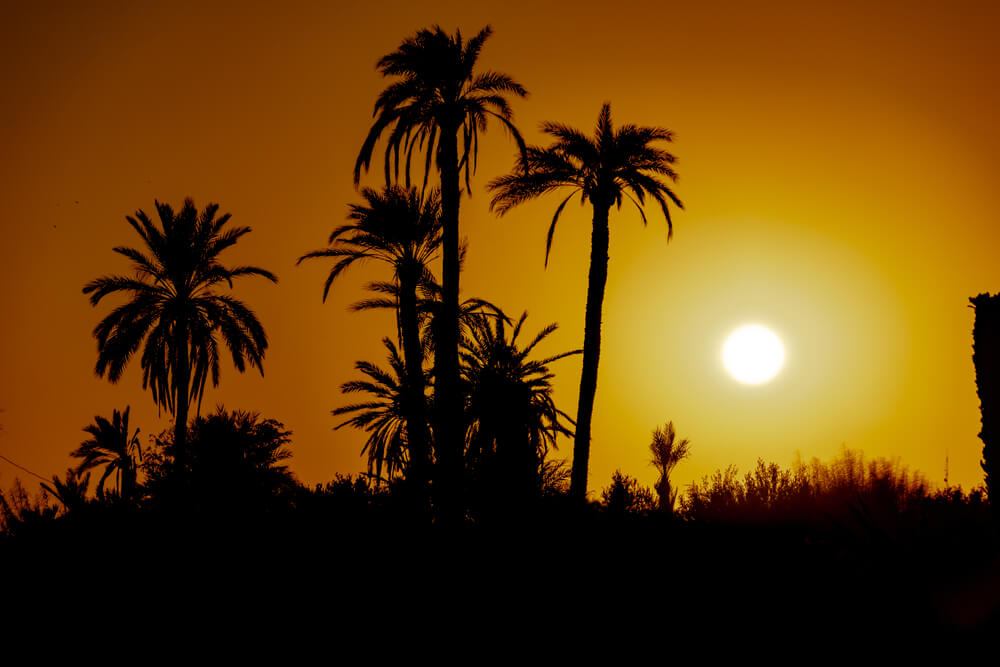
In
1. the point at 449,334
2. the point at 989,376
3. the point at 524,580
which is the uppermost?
the point at 449,334

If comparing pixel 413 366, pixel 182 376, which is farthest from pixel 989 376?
Result: pixel 182 376

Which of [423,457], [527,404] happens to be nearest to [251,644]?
[423,457]

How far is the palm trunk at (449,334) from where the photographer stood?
24469mm

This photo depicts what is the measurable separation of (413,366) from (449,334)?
412cm

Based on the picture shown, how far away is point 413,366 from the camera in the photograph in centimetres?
2880

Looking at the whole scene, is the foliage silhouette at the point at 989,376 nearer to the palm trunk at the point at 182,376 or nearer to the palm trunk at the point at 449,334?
the palm trunk at the point at 449,334

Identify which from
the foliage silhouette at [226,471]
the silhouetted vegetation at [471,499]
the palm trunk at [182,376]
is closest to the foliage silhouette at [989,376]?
the silhouetted vegetation at [471,499]

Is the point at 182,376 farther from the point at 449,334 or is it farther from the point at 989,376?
the point at 989,376

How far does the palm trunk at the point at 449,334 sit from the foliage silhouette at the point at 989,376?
12.4 meters

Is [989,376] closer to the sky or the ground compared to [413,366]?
closer to the ground

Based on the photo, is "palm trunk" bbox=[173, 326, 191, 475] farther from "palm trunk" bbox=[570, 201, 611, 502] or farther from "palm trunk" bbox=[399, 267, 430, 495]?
"palm trunk" bbox=[570, 201, 611, 502]

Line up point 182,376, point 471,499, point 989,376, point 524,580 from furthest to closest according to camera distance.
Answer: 1. point 182,376
2. point 471,499
3. point 989,376
4. point 524,580

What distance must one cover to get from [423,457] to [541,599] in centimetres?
1562

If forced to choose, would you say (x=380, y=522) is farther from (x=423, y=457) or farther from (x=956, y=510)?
(x=423, y=457)
